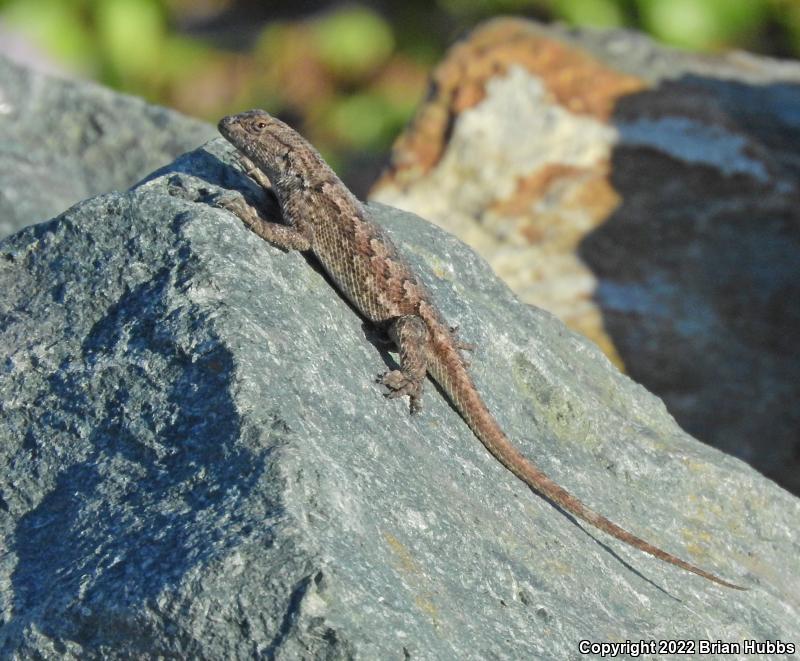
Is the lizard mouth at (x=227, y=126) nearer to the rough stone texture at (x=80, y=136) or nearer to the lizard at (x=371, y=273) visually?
the lizard at (x=371, y=273)

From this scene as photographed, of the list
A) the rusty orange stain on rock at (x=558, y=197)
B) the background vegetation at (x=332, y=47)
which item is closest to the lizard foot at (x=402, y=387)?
the rusty orange stain on rock at (x=558, y=197)

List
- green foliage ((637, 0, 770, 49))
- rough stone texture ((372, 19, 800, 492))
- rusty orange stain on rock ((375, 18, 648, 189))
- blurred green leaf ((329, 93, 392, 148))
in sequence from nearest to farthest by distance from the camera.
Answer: rough stone texture ((372, 19, 800, 492)) → rusty orange stain on rock ((375, 18, 648, 189)) → green foliage ((637, 0, 770, 49)) → blurred green leaf ((329, 93, 392, 148))

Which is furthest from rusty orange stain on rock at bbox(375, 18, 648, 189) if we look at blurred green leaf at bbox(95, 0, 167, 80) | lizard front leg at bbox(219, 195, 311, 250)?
blurred green leaf at bbox(95, 0, 167, 80)

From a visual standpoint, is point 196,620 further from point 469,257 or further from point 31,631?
point 469,257

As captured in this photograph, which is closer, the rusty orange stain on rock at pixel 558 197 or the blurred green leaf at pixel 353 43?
the rusty orange stain on rock at pixel 558 197

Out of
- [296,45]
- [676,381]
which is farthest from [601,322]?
[296,45]

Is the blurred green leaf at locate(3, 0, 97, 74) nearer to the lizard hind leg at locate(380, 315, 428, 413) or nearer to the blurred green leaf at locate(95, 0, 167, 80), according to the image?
the blurred green leaf at locate(95, 0, 167, 80)

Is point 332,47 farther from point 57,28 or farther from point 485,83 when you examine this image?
point 485,83

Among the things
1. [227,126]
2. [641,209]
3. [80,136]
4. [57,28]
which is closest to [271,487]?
[227,126]
